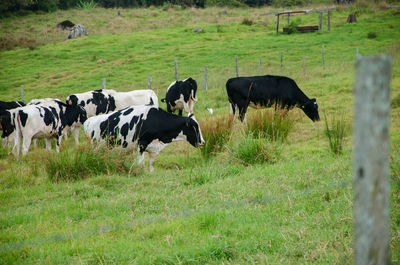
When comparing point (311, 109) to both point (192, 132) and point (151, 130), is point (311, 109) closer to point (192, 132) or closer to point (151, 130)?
point (192, 132)

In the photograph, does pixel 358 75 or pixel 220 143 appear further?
pixel 220 143

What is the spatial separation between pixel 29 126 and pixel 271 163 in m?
7.51

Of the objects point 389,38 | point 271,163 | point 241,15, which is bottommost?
point 271,163

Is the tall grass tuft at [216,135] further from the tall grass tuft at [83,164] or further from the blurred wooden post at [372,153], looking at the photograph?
the blurred wooden post at [372,153]

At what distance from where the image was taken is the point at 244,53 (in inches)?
1162

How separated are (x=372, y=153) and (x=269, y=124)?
773cm

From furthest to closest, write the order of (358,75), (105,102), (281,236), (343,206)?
1. (105,102)
2. (343,206)
3. (281,236)
4. (358,75)

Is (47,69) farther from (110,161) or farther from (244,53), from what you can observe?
(110,161)

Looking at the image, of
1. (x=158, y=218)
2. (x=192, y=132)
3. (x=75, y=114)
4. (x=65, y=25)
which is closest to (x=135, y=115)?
(x=192, y=132)

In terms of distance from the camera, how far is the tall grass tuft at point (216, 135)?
8.98 meters

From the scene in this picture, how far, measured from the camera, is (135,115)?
31.6ft

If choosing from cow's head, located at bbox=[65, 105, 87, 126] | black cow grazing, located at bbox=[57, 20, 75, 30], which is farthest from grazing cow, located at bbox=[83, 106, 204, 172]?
black cow grazing, located at bbox=[57, 20, 75, 30]

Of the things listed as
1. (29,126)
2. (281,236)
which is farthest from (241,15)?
(281,236)

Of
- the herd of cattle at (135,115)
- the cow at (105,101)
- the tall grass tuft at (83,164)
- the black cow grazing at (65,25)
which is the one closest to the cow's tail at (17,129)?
the herd of cattle at (135,115)
